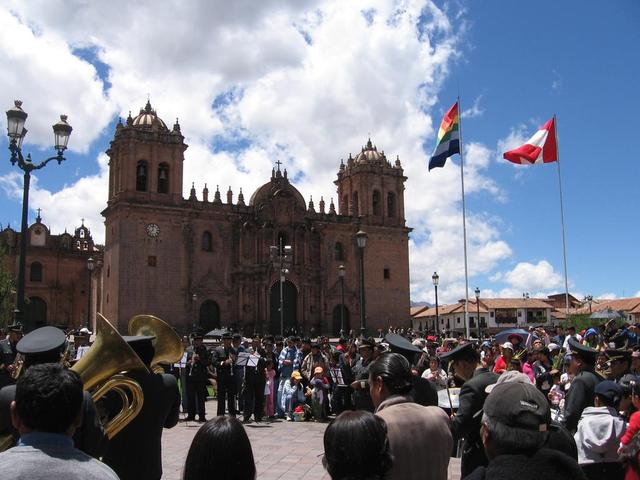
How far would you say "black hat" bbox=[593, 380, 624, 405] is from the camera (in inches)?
207

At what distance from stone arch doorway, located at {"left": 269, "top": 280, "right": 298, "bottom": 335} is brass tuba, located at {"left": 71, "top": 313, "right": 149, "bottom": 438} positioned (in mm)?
41896

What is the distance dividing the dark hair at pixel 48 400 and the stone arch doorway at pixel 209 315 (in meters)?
41.7

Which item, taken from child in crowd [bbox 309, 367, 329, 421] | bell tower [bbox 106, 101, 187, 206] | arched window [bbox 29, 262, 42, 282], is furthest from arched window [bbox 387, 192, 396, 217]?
child in crowd [bbox 309, 367, 329, 421]

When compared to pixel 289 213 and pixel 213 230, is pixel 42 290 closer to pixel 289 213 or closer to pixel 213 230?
pixel 213 230

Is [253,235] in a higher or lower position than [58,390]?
higher

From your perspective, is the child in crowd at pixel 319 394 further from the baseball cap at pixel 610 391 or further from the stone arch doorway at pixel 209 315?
the stone arch doorway at pixel 209 315

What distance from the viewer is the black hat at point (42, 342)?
4066 millimetres

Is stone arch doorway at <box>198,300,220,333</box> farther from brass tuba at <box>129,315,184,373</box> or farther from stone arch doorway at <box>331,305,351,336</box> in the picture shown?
brass tuba at <box>129,315,184,373</box>

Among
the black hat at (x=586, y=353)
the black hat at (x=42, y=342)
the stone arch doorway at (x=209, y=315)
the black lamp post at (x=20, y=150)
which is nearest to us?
the black hat at (x=42, y=342)

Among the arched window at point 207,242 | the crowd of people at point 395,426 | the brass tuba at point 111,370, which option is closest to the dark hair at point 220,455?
the crowd of people at point 395,426

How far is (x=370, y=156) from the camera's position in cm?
5303

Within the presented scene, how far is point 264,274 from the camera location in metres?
46.0

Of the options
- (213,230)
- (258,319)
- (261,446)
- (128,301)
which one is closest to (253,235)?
(213,230)

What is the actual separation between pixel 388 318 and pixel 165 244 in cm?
1804
